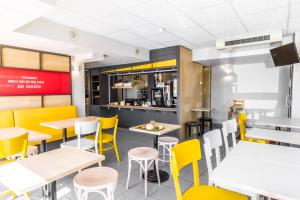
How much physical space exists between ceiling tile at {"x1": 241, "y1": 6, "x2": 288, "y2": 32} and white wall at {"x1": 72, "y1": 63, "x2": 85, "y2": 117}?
15.1 feet

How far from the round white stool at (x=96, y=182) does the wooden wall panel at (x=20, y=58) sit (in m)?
3.83

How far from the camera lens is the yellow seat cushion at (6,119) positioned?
388 cm

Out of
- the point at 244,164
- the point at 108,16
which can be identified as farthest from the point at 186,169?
the point at 108,16

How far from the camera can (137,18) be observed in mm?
3205

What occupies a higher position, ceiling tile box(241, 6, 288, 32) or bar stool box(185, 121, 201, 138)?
ceiling tile box(241, 6, 288, 32)

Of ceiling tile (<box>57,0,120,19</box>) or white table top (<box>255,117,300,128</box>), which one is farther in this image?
white table top (<box>255,117,300,128</box>)

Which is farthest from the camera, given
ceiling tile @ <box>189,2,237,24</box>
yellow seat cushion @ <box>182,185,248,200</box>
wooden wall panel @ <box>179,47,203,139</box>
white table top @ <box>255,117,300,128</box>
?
wooden wall panel @ <box>179,47,203,139</box>

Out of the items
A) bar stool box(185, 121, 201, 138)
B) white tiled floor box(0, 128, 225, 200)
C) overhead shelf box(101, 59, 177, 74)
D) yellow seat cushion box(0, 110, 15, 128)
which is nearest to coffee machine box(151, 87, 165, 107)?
overhead shelf box(101, 59, 177, 74)

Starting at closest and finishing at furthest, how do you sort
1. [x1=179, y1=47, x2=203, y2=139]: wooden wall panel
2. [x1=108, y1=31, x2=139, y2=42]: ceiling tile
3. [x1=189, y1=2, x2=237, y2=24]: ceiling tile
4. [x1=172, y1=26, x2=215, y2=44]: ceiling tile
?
[x1=189, y1=2, x2=237, y2=24]: ceiling tile < [x1=172, y1=26, x2=215, y2=44]: ceiling tile < [x1=108, y1=31, x2=139, y2=42]: ceiling tile < [x1=179, y1=47, x2=203, y2=139]: wooden wall panel

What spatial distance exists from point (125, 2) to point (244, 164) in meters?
2.55

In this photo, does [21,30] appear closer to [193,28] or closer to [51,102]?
[51,102]

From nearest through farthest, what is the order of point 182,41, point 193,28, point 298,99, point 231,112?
point 193,28
point 298,99
point 182,41
point 231,112

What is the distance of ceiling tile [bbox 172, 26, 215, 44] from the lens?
3869 mm

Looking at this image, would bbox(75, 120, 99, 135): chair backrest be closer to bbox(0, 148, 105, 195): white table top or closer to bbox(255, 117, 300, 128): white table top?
bbox(0, 148, 105, 195): white table top
